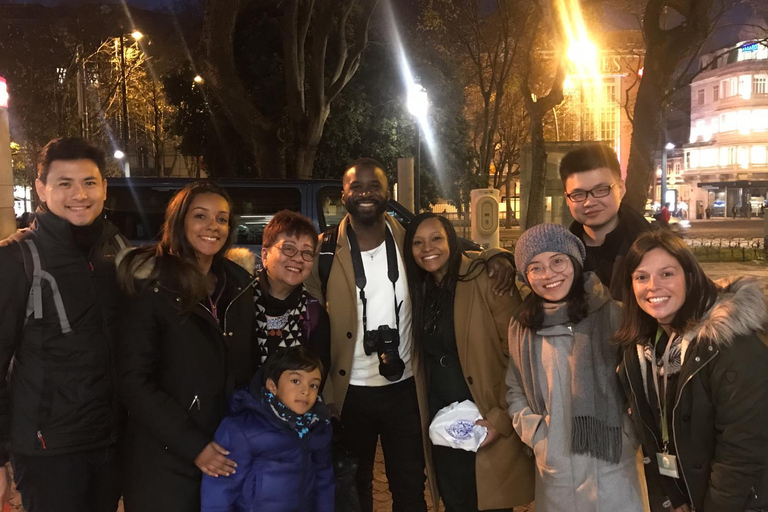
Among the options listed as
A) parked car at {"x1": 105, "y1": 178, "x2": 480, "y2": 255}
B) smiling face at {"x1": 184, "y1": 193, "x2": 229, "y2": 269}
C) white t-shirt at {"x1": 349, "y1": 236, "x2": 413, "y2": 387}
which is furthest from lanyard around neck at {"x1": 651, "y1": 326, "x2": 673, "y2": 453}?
parked car at {"x1": 105, "y1": 178, "x2": 480, "y2": 255}

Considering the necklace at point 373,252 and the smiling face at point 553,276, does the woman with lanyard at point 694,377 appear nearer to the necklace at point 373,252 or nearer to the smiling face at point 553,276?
the smiling face at point 553,276

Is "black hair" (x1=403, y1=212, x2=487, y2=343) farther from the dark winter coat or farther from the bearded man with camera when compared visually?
the dark winter coat

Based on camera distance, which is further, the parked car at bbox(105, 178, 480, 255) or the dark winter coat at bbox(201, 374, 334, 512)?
the parked car at bbox(105, 178, 480, 255)

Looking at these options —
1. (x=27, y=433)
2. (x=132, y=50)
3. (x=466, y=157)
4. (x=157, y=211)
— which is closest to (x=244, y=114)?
(x=157, y=211)

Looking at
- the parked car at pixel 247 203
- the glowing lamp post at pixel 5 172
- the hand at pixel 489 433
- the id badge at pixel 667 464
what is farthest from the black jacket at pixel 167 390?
the glowing lamp post at pixel 5 172

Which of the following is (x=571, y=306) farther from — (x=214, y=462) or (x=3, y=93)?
(x=3, y=93)

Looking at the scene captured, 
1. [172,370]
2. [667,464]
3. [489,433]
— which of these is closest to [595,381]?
[667,464]

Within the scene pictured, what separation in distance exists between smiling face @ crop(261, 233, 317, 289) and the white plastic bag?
40.6 inches

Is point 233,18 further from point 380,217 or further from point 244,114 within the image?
point 380,217

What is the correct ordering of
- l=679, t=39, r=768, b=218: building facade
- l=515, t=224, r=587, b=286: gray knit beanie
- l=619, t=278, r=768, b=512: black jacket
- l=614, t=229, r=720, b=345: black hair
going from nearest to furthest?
l=619, t=278, r=768, b=512: black jacket, l=614, t=229, r=720, b=345: black hair, l=515, t=224, r=587, b=286: gray knit beanie, l=679, t=39, r=768, b=218: building facade

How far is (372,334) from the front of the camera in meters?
3.14

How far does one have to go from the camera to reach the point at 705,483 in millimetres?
2311

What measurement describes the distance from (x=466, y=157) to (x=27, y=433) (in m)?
23.3

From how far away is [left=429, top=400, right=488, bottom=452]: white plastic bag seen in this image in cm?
300
